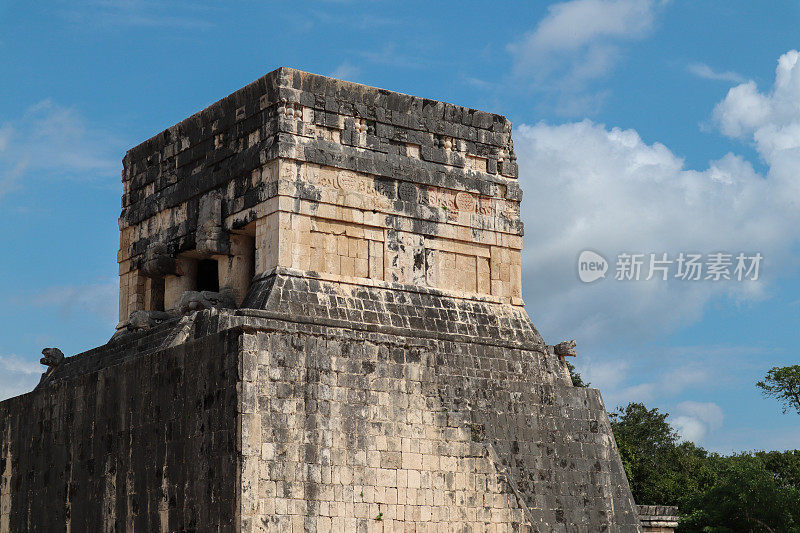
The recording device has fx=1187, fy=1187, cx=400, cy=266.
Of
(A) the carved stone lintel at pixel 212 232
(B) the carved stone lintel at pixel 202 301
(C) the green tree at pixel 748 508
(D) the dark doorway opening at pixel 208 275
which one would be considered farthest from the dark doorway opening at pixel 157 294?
(C) the green tree at pixel 748 508

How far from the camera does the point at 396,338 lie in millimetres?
17875

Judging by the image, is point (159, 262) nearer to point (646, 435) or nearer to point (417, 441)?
point (417, 441)

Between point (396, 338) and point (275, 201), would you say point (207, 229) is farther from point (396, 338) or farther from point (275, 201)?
point (396, 338)

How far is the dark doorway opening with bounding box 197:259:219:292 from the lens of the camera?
71.2 ft

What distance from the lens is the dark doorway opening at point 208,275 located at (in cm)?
2169

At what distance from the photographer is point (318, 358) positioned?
55.0 ft

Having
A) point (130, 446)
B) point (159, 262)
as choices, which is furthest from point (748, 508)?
point (130, 446)

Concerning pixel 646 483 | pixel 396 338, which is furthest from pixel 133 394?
pixel 646 483

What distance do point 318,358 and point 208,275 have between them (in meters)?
5.76

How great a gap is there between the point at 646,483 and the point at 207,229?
1837 centimetres

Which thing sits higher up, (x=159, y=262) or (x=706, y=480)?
(x=159, y=262)

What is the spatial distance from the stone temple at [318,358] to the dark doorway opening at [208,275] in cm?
4

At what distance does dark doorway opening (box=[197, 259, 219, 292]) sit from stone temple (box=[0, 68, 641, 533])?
0.12ft

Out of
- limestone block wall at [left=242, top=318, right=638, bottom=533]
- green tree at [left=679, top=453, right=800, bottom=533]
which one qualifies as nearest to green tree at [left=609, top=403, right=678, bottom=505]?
green tree at [left=679, top=453, right=800, bottom=533]
